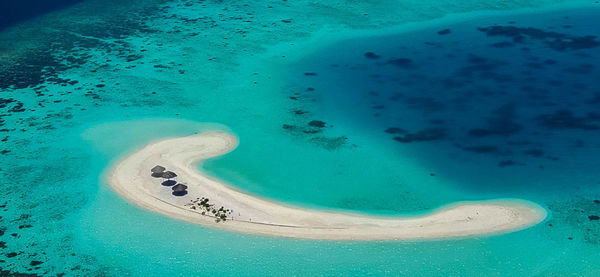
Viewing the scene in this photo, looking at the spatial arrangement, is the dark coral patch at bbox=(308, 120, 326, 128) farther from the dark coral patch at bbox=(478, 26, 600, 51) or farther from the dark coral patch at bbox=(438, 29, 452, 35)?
the dark coral patch at bbox=(478, 26, 600, 51)

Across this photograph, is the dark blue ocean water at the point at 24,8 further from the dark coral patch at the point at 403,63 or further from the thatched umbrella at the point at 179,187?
the dark coral patch at the point at 403,63

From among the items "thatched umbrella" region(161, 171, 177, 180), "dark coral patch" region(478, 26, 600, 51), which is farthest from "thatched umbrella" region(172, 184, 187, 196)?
"dark coral patch" region(478, 26, 600, 51)

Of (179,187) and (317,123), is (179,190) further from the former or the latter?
(317,123)

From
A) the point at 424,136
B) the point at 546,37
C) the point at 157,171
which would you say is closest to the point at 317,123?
the point at 424,136

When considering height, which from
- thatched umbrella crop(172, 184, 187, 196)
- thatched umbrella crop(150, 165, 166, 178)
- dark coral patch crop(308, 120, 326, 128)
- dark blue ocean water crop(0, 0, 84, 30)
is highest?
dark blue ocean water crop(0, 0, 84, 30)

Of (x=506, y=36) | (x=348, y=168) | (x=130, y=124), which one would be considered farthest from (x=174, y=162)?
(x=506, y=36)

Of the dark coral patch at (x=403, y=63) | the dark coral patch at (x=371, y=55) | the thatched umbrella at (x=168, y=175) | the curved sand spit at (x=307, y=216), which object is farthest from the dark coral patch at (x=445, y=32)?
the thatched umbrella at (x=168, y=175)

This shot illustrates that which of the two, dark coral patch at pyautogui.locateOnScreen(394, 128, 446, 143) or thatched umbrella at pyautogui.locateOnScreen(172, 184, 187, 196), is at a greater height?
dark coral patch at pyautogui.locateOnScreen(394, 128, 446, 143)
